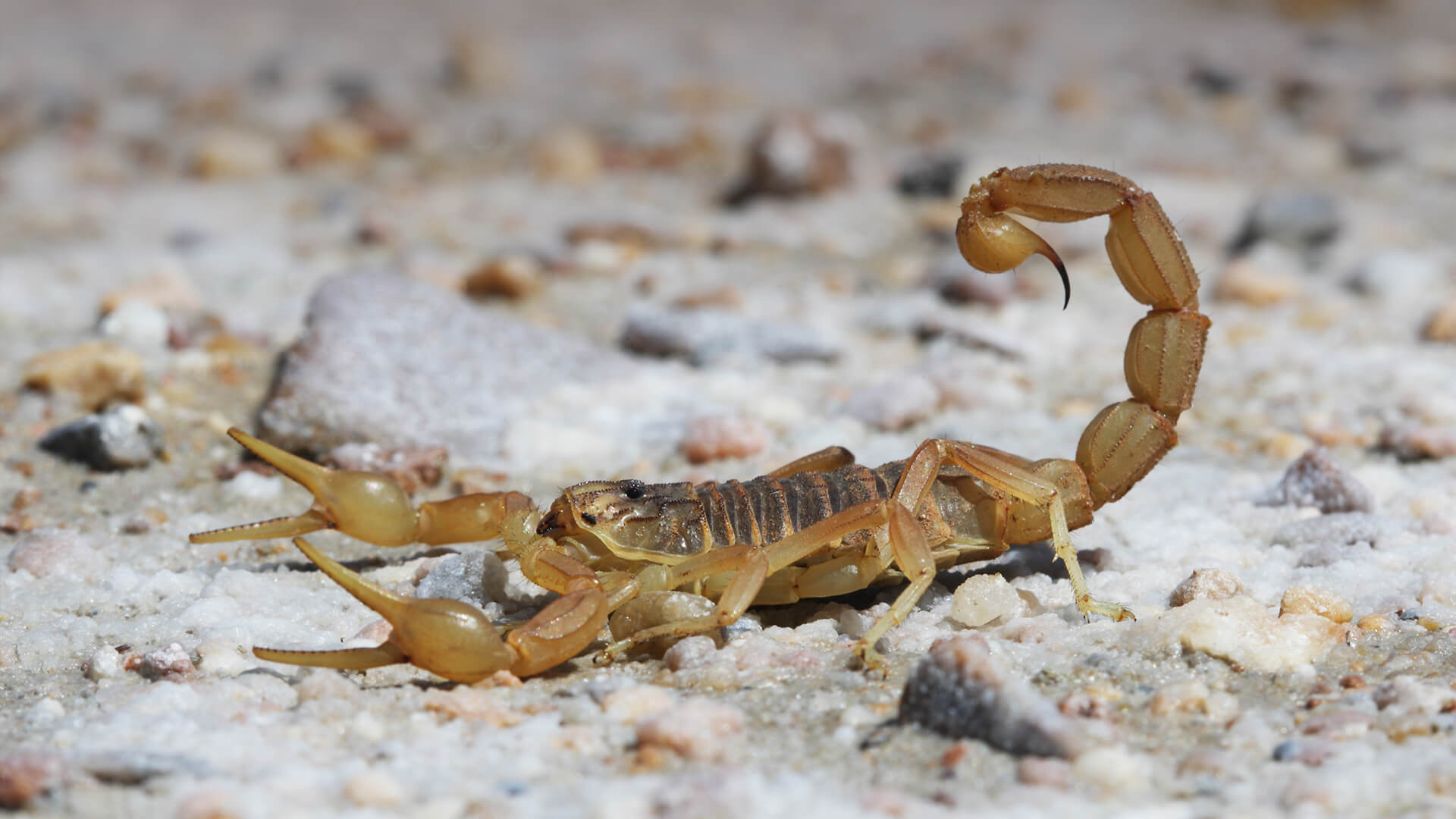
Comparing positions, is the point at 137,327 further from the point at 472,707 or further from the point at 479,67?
the point at 479,67

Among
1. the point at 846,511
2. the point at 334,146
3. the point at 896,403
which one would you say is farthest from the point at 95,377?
the point at 334,146

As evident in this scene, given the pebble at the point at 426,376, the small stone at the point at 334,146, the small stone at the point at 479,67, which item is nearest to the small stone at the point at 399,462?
the pebble at the point at 426,376

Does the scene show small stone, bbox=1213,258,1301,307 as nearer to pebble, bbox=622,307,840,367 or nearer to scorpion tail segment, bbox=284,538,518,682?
pebble, bbox=622,307,840,367

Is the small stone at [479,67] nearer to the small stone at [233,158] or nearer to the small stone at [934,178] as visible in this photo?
the small stone at [233,158]

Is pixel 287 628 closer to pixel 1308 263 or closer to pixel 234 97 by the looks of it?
pixel 1308 263

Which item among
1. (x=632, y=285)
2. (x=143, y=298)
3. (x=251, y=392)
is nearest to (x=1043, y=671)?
(x=251, y=392)
